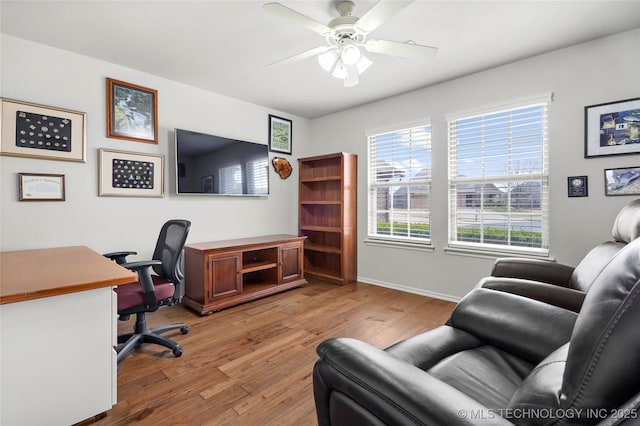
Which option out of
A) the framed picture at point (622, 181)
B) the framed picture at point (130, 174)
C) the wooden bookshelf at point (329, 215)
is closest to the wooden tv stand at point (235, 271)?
the wooden bookshelf at point (329, 215)

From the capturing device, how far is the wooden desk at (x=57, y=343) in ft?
4.33

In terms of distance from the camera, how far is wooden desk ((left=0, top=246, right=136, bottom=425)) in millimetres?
1318

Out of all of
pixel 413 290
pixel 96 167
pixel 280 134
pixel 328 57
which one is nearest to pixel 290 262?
pixel 413 290

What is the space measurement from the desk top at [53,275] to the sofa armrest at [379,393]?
3.84 feet

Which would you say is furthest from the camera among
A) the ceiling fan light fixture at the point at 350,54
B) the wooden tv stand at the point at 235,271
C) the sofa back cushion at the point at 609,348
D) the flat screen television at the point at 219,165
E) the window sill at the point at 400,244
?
the window sill at the point at 400,244

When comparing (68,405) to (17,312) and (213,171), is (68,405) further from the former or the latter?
(213,171)

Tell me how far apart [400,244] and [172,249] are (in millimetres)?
2624

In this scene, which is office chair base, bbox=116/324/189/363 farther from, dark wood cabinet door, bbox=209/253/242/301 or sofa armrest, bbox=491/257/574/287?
sofa armrest, bbox=491/257/574/287

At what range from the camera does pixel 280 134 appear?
4.43m

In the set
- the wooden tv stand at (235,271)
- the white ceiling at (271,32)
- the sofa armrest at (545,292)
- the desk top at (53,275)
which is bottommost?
the wooden tv stand at (235,271)

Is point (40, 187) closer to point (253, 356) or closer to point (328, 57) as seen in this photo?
point (253, 356)

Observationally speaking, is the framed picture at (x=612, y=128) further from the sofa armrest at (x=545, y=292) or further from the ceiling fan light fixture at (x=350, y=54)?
the ceiling fan light fixture at (x=350, y=54)

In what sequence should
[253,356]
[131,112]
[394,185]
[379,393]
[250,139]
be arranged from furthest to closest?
1. [250,139]
2. [394,185]
3. [131,112]
4. [253,356]
5. [379,393]

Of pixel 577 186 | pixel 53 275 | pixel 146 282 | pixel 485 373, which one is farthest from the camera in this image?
pixel 577 186
